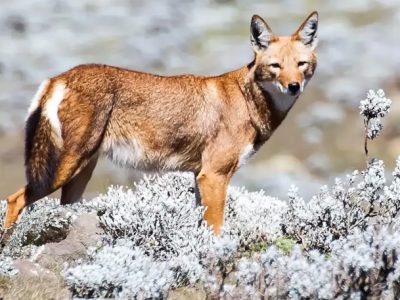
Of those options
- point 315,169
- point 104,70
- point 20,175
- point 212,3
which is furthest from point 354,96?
point 104,70

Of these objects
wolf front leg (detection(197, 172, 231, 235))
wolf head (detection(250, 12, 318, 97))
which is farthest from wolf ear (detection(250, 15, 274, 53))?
wolf front leg (detection(197, 172, 231, 235))

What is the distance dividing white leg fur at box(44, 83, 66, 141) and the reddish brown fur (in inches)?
1.0

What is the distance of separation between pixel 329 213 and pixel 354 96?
17.6 meters

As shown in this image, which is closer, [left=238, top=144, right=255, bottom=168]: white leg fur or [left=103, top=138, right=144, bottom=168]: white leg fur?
[left=103, top=138, right=144, bottom=168]: white leg fur

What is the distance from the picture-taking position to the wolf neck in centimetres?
677

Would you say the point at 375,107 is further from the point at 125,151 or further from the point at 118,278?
the point at 118,278

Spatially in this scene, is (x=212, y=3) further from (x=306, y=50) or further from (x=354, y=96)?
(x=306, y=50)

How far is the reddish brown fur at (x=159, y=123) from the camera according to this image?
612 cm

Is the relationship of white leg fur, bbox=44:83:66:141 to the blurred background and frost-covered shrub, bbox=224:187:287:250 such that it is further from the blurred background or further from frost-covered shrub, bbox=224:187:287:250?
the blurred background

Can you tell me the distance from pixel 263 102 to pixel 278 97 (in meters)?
0.15

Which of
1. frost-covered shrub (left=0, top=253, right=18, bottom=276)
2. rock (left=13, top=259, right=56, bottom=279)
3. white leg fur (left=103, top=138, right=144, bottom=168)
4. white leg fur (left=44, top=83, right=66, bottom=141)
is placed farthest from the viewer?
white leg fur (left=103, top=138, right=144, bottom=168)

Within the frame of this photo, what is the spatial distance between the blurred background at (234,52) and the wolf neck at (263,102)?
1112 centimetres

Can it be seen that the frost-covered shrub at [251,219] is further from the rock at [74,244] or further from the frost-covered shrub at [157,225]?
the rock at [74,244]

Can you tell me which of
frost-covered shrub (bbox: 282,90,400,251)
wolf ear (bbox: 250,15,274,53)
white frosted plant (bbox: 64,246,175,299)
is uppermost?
wolf ear (bbox: 250,15,274,53)
